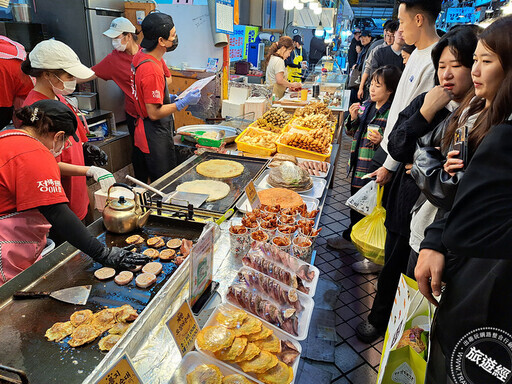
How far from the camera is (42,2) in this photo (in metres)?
4.62

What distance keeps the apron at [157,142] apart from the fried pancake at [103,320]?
2584 millimetres

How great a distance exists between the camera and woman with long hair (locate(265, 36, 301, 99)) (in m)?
7.05

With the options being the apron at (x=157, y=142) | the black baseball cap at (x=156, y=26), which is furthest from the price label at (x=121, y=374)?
the black baseball cap at (x=156, y=26)

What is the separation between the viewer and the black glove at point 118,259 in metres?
1.85

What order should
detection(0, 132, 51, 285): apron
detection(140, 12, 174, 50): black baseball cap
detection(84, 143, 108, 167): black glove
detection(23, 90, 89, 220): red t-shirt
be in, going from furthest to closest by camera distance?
detection(140, 12, 174, 50): black baseball cap → detection(84, 143, 108, 167): black glove → detection(23, 90, 89, 220): red t-shirt → detection(0, 132, 51, 285): apron

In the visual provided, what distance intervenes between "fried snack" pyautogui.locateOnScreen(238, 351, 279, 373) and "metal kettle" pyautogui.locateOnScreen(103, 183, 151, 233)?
124 centimetres

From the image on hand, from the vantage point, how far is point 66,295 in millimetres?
1665

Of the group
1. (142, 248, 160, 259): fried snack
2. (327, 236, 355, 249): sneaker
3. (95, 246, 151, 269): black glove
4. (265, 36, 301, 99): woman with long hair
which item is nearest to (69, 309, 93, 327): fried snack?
(95, 246, 151, 269): black glove

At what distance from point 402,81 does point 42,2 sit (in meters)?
4.89

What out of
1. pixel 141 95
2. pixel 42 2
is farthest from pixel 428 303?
pixel 42 2

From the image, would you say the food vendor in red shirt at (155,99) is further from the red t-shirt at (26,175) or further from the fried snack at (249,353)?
the fried snack at (249,353)

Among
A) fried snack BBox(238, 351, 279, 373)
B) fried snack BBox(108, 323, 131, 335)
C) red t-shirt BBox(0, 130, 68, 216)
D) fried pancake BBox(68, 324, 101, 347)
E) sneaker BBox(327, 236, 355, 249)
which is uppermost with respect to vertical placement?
red t-shirt BBox(0, 130, 68, 216)

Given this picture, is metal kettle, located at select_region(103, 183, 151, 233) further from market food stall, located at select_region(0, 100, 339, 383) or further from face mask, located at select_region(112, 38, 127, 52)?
face mask, located at select_region(112, 38, 127, 52)

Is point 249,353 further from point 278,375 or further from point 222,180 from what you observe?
point 222,180
